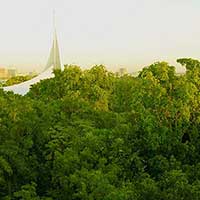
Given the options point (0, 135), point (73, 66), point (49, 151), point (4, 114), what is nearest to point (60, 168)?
point (49, 151)

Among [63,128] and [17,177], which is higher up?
[63,128]

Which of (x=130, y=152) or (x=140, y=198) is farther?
(x=130, y=152)

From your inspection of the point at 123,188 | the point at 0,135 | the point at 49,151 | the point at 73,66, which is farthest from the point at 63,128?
the point at 73,66

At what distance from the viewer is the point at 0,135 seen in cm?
1609

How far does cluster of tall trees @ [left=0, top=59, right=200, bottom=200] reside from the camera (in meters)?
12.6

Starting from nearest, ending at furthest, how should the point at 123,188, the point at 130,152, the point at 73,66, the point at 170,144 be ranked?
the point at 123,188
the point at 130,152
the point at 170,144
the point at 73,66

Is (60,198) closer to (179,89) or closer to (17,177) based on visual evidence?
(17,177)

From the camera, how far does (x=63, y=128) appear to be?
16156mm

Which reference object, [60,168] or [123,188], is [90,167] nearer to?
[60,168]

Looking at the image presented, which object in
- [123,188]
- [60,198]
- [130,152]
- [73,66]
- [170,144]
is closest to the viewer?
[123,188]

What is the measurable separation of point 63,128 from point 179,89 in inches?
148

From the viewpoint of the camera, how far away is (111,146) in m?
14.8

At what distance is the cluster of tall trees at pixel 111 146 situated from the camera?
41.5 ft

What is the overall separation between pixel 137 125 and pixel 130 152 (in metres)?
1.38
